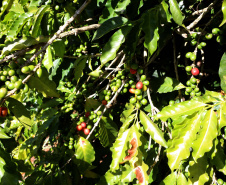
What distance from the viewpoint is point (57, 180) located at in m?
1.75

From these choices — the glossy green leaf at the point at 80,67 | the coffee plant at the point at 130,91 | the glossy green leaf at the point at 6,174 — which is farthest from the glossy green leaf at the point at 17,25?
the glossy green leaf at the point at 6,174

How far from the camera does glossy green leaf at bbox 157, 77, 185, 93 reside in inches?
62.4

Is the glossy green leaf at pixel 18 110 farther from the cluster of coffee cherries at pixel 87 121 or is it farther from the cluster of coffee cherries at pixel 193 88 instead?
the cluster of coffee cherries at pixel 193 88

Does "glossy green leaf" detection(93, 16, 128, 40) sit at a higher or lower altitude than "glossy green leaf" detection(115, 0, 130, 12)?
lower

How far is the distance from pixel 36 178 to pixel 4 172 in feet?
3.11

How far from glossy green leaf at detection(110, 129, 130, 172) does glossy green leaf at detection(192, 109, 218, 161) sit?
0.44 meters

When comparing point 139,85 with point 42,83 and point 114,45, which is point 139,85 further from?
point 42,83

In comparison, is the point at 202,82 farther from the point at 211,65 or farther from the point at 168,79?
the point at 168,79

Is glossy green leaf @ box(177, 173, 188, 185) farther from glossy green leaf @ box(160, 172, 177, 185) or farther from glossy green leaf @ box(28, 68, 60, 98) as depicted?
glossy green leaf @ box(28, 68, 60, 98)

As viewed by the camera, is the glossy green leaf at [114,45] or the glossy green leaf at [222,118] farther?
the glossy green leaf at [114,45]

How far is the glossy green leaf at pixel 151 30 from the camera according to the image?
4.01ft

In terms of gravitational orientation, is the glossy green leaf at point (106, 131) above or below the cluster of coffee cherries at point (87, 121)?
below

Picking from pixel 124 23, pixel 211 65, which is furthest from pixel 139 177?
pixel 211 65

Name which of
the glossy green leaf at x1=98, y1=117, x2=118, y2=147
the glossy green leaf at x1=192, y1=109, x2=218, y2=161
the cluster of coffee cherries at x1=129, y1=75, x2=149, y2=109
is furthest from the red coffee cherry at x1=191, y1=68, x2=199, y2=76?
the glossy green leaf at x1=98, y1=117, x2=118, y2=147
